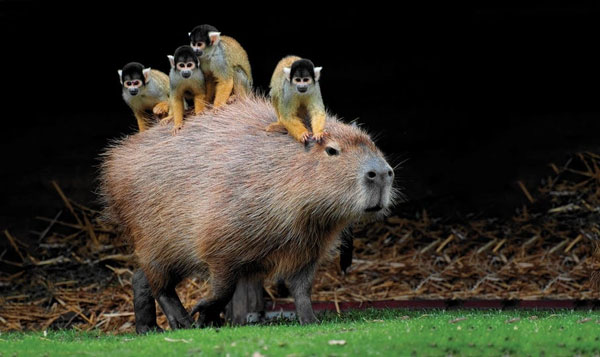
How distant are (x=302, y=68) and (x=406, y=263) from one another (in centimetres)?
523

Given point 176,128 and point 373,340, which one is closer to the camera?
point 373,340

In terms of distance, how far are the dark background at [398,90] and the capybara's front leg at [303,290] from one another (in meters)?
4.56

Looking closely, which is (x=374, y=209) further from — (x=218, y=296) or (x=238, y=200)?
(x=218, y=296)

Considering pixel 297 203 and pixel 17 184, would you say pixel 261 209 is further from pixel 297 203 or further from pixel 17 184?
pixel 17 184

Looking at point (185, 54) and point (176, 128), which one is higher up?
point (185, 54)

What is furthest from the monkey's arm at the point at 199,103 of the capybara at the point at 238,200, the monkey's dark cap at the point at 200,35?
the monkey's dark cap at the point at 200,35

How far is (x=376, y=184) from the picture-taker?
25.9ft

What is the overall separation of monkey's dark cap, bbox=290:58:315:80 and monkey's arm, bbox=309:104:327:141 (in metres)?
0.32

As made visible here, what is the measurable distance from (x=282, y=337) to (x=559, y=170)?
7143mm

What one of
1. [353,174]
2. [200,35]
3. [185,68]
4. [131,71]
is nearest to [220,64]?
[200,35]

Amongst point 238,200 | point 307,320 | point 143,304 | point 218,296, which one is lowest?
point 143,304

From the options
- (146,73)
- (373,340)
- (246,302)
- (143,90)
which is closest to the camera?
(373,340)

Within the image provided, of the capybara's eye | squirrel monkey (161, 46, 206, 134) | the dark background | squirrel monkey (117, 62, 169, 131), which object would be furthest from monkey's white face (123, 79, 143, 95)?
the dark background

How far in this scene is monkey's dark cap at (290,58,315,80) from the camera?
26.0ft
